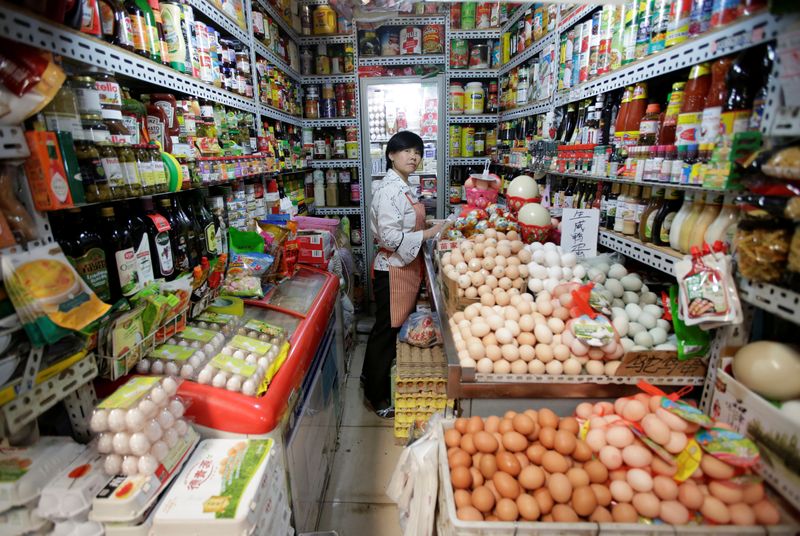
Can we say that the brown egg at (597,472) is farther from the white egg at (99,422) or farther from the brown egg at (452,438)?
the white egg at (99,422)

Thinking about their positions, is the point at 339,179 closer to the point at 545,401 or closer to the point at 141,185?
the point at 141,185

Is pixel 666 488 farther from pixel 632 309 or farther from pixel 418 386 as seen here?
pixel 418 386

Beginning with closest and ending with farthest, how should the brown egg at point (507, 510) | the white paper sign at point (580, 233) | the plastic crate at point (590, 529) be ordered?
the plastic crate at point (590, 529) < the brown egg at point (507, 510) < the white paper sign at point (580, 233)

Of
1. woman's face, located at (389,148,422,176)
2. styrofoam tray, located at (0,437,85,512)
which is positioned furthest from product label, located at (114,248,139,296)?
woman's face, located at (389,148,422,176)

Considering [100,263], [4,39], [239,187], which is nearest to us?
[4,39]

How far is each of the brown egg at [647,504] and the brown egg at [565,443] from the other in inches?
7.8

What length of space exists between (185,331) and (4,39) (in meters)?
1.13

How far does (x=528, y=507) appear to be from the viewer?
3.73ft

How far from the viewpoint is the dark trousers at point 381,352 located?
3.25 m

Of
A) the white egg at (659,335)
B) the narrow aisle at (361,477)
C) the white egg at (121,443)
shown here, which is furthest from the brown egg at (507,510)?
the narrow aisle at (361,477)

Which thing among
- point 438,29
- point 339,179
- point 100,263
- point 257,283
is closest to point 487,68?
point 438,29

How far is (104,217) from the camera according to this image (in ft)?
4.54

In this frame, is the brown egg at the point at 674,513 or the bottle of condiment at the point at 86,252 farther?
the bottle of condiment at the point at 86,252

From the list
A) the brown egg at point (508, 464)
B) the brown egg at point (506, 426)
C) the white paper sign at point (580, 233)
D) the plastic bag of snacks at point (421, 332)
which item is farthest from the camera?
the plastic bag of snacks at point (421, 332)
